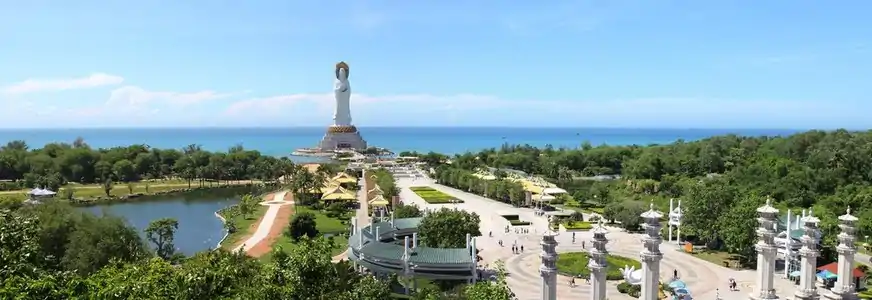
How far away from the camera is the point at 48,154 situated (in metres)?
71.0

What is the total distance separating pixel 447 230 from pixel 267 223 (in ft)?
57.3

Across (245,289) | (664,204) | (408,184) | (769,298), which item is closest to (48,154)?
(408,184)

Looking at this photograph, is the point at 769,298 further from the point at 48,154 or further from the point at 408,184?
the point at 48,154

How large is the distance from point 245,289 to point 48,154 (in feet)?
232

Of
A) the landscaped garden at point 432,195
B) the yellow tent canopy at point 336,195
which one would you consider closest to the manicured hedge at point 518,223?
the landscaped garden at point 432,195

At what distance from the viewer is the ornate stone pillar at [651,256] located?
45.5 feet

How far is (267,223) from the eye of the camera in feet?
140

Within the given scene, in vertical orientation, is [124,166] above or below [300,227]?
above

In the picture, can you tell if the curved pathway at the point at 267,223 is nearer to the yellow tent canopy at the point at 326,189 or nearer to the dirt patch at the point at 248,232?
the dirt patch at the point at 248,232

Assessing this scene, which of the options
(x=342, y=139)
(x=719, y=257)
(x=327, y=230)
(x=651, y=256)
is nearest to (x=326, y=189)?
(x=327, y=230)

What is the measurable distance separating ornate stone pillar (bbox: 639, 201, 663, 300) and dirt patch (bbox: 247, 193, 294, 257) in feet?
74.7

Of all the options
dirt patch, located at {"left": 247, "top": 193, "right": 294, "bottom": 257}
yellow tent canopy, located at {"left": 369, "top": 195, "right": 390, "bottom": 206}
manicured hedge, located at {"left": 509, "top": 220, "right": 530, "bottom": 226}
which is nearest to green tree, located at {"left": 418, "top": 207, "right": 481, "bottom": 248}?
dirt patch, located at {"left": 247, "top": 193, "right": 294, "bottom": 257}

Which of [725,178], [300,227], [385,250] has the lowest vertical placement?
[300,227]

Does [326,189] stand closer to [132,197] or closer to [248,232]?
[248,232]
